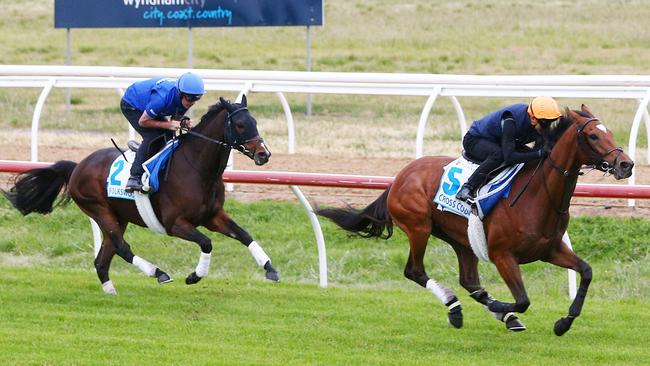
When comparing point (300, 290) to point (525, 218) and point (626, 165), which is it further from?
point (626, 165)

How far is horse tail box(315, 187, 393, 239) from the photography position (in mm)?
8336

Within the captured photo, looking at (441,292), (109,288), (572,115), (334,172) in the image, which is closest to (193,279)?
(109,288)

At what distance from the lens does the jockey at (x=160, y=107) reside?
8352 millimetres

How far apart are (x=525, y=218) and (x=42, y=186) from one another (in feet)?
12.3

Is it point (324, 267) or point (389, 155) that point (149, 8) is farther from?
point (324, 267)

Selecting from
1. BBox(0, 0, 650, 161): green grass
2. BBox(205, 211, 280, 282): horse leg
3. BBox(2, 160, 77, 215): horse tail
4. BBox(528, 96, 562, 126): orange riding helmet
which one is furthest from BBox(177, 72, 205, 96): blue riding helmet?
BBox(0, 0, 650, 161): green grass

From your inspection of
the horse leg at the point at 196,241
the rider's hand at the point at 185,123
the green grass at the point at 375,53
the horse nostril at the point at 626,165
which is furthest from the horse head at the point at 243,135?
the green grass at the point at 375,53

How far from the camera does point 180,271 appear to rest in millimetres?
10414

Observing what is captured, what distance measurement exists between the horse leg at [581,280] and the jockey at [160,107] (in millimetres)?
2544

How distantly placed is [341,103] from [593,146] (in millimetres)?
13640

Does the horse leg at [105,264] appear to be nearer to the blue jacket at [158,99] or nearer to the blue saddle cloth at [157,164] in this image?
the blue saddle cloth at [157,164]

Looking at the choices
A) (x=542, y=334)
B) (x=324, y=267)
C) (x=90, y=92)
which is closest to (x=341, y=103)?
(x=90, y=92)

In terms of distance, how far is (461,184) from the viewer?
7637 millimetres

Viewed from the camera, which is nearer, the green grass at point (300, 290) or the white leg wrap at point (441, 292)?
the green grass at point (300, 290)
